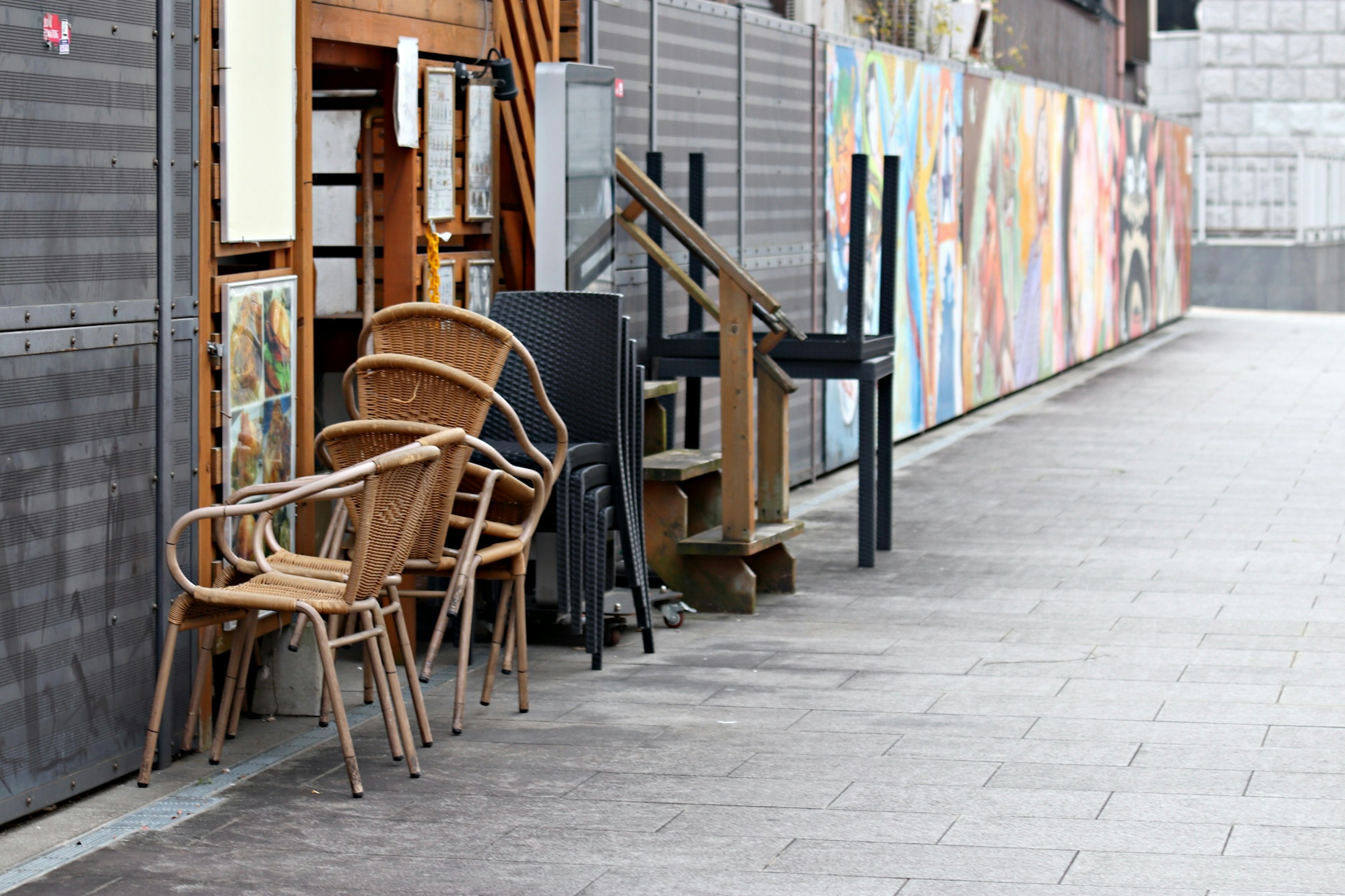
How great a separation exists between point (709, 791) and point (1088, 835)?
1.03m

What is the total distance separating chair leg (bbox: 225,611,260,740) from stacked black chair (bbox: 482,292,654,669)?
1.25m

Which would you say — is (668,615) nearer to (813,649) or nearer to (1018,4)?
(813,649)

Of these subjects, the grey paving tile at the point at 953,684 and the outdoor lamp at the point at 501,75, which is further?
the outdoor lamp at the point at 501,75

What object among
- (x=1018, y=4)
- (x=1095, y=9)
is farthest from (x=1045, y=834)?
(x=1095, y=9)

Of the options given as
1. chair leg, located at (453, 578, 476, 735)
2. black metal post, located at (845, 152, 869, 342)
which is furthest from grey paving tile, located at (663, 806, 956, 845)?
black metal post, located at (845, 152, 869, 342)

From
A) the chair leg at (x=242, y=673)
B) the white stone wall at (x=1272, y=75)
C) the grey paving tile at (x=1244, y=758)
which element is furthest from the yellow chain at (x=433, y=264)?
the white stone wall at (x=1272, y=75)

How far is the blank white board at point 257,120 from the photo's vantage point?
575 centimetres

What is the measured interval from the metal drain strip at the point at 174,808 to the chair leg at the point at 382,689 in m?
0.16

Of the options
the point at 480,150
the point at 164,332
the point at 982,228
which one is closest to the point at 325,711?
the point at 164,332

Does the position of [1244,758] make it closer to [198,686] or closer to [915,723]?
[915,723]

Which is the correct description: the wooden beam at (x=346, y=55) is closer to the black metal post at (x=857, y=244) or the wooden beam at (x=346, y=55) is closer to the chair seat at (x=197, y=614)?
the chair seat at (x=197, y=614)

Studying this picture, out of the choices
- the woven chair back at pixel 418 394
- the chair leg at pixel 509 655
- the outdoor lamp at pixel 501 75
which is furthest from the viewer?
the outdoor lamp at pixel 501 75

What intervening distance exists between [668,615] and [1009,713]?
5.97ft

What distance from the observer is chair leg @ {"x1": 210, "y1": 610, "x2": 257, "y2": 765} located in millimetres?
5645
